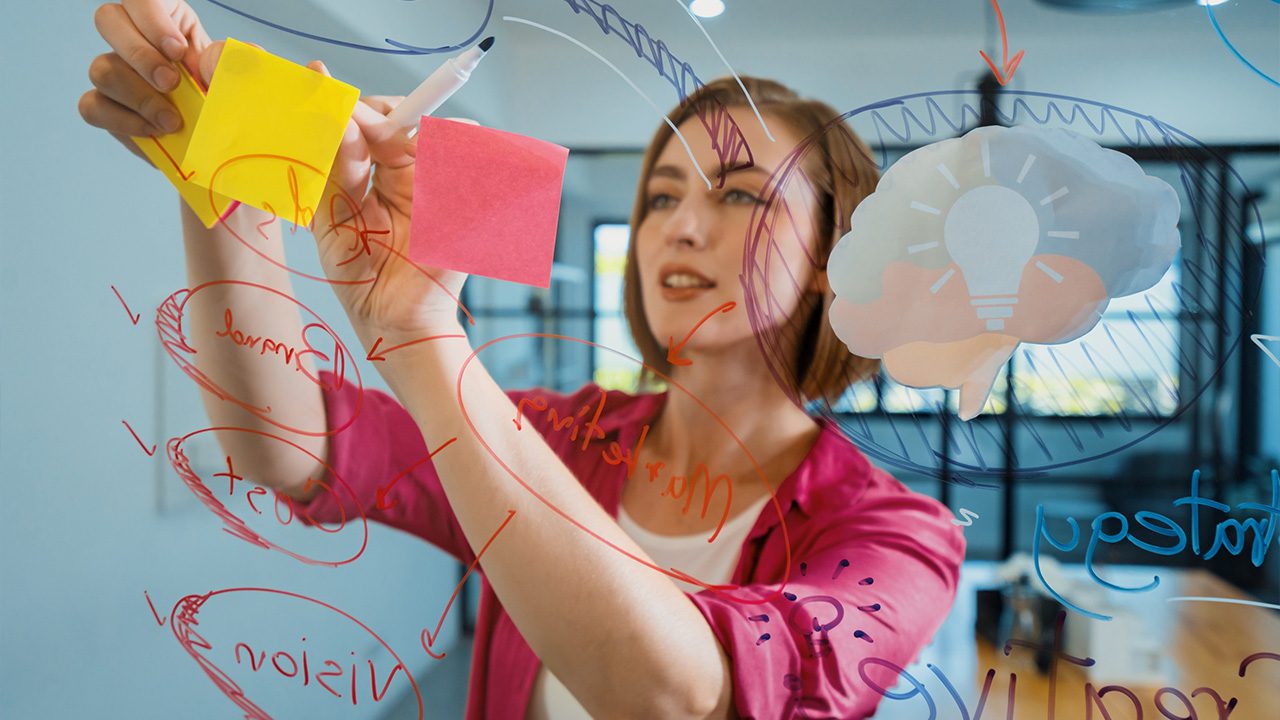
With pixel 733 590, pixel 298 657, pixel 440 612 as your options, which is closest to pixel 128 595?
pixel 298 657

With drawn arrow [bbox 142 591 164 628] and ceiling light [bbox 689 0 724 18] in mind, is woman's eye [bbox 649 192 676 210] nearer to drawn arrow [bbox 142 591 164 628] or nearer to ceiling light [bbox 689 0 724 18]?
ceiling light [bbox 689 0 724 18]

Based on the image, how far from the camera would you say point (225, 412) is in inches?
20.6

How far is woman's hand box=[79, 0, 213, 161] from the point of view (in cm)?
45

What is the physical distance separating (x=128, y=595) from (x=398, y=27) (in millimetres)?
464

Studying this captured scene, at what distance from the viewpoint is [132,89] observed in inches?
18.7

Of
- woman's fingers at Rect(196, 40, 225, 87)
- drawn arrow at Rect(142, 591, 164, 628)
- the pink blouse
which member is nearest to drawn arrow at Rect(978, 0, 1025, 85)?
the pink blouse

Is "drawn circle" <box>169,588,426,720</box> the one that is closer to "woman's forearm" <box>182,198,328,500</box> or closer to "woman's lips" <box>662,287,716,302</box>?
"woman's forearm" <box>182,198,328,500</box>

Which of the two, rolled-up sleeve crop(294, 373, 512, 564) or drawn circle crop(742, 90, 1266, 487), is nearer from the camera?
drawn circle crop(742, 90, 1266, 487)

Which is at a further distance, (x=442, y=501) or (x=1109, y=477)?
(x=442, y=501)

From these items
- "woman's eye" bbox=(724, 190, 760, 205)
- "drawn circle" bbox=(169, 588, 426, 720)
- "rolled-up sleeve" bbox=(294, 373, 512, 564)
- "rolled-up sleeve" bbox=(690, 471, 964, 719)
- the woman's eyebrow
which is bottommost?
"drawn circle" bbox=(169, 588, 426, 720)

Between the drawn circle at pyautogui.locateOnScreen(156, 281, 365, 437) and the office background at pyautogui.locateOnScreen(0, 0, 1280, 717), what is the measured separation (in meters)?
0.01

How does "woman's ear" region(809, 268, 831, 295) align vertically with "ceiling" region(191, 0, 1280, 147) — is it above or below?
below

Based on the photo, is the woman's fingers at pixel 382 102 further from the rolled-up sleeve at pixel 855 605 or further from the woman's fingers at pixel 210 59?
the rolled-up sleeve at pixel 855 605

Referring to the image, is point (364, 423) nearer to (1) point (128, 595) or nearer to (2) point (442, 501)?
(2) point (442, 501)
